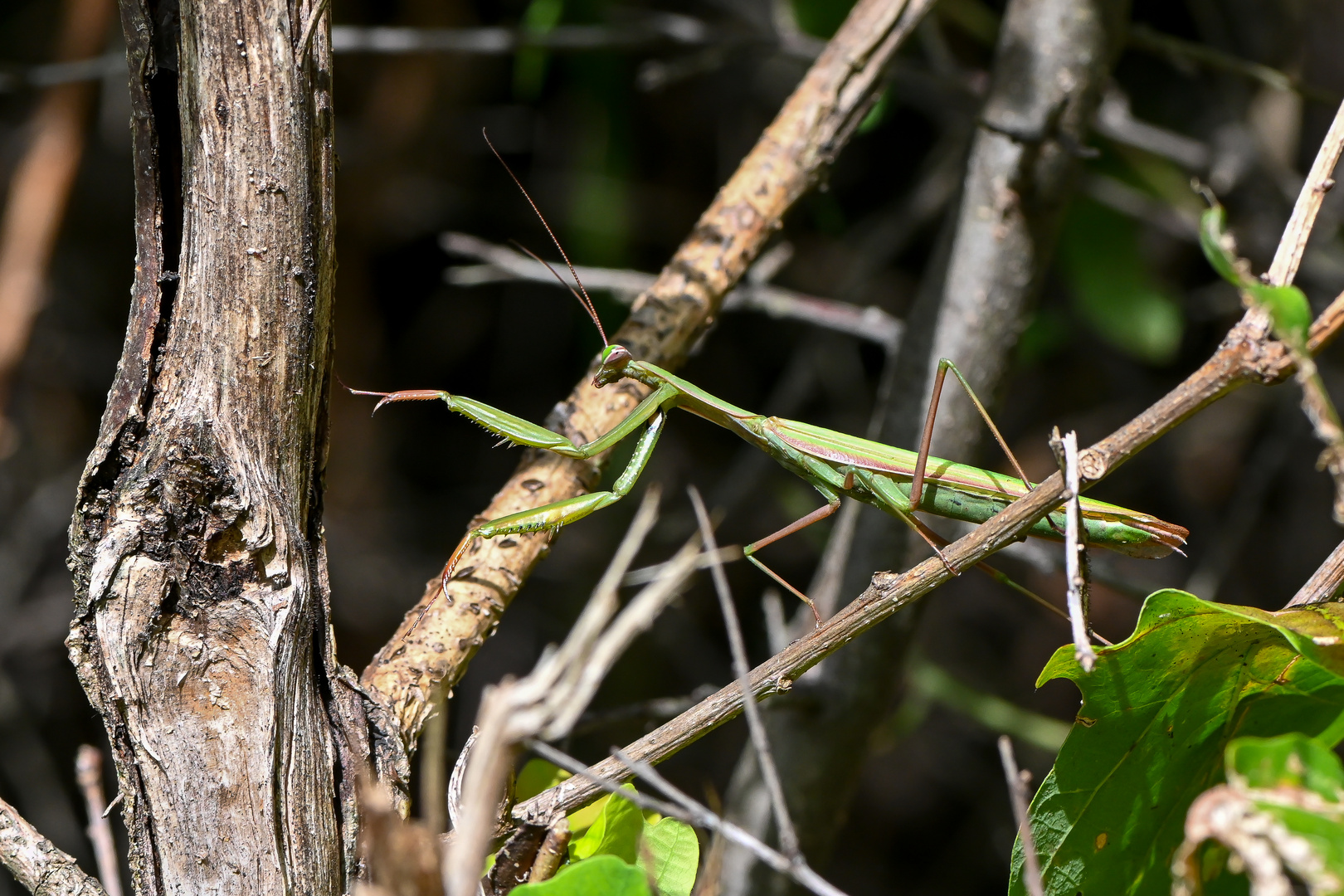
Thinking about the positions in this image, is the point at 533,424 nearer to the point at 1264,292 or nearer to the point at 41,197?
the point at 1264,292

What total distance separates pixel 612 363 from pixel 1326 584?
3.59 ft

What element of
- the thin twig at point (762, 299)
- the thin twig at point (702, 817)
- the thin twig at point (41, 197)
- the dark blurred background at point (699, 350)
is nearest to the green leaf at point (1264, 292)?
the thin twig at point (702, 817)

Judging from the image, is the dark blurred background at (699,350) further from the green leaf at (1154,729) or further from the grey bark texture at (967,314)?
the green leaf at (1154,729)

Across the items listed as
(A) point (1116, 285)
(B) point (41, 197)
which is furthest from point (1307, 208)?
(B) point (41, 197)

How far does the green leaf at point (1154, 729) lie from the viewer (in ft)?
3.73

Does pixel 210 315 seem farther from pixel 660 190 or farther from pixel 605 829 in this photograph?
pixel 660 190

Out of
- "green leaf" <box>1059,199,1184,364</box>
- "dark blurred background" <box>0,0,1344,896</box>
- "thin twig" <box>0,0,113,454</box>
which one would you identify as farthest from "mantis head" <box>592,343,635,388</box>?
"green leaf" <box>1059,199,1184,364</box>

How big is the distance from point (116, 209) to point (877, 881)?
142 inches

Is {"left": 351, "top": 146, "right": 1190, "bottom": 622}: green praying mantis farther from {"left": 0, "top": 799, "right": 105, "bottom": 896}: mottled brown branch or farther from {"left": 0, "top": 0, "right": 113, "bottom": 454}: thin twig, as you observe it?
{"left": 0, "top": 0, "right": 113, "bottom": 454}: thin twig

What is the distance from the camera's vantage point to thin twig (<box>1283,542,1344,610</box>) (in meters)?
1.15

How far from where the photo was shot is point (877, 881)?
3588mm

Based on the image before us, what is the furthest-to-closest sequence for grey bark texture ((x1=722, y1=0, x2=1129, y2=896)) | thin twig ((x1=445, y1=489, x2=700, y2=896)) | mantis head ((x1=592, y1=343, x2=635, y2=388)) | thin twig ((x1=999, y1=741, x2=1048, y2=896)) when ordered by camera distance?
grey bark texture ((x1=722, y1=0, x2=1129, y2=896)) < mantis head ((x1=592, y1=343, x2=635, y2=388)) < thin twig ((x1=999, y1=741, x2=1048, y2=896)) < thin twig ((x1=445, y1=489, x2=700, y2=896))

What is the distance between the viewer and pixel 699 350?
3570 mm

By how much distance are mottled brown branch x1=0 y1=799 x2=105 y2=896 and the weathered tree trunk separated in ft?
0.23
